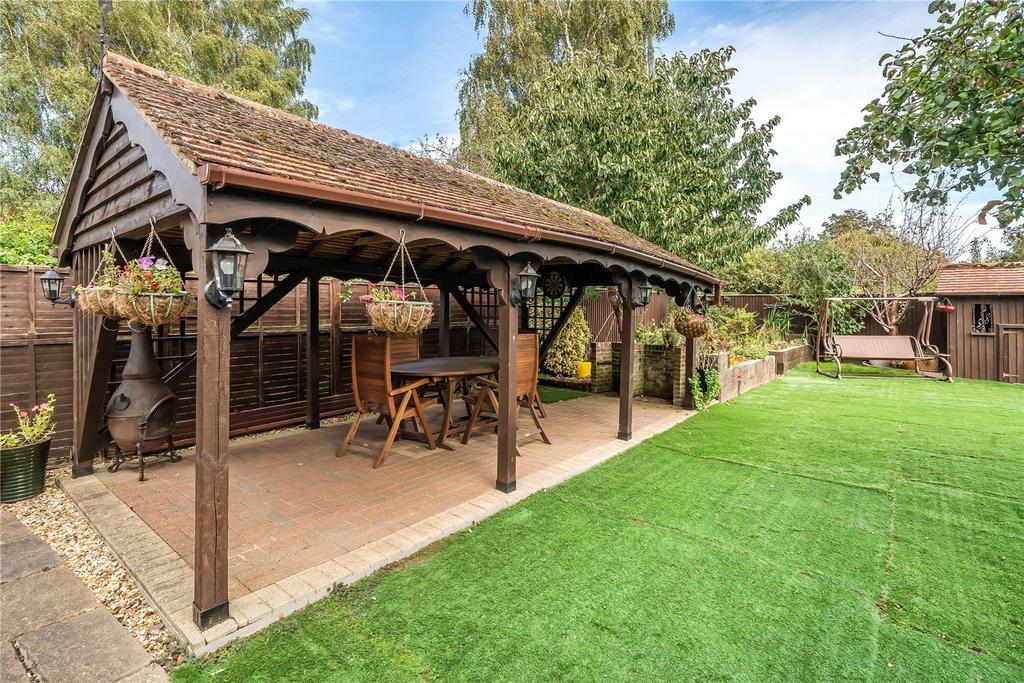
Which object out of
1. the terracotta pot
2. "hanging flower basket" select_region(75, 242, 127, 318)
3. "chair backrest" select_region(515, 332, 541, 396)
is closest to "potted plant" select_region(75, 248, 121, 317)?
"hanging flower basket" select_region(75, 242, 127, 318)

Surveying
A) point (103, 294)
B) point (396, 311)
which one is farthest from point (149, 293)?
point (396, 311)

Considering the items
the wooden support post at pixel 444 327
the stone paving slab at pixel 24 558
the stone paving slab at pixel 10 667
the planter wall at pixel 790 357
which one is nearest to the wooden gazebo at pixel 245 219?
the stone paving slab at pixel 10 667

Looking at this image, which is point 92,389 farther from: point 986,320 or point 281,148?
point 986,320

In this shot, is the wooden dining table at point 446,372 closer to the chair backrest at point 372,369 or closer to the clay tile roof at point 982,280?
the chair backrest at point 372,369

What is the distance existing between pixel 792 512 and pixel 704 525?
32.0 inches

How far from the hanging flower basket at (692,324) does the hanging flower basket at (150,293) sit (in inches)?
238

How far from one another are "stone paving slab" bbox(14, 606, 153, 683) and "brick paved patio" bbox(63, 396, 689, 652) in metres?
0.18

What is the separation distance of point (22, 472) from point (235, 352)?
2.14m

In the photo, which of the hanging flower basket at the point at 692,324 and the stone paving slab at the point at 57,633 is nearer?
the stone paving slab at the point at 57,633

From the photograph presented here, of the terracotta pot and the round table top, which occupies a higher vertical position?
the terracotta pot

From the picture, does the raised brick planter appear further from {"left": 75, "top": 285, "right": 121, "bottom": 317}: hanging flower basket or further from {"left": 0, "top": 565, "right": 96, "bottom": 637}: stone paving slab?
{"left": 0, "top": 565, "right": 96, "bottom": 637}: stone paving slab

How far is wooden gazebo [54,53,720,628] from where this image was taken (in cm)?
231

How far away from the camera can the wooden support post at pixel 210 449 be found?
2279 millimetres

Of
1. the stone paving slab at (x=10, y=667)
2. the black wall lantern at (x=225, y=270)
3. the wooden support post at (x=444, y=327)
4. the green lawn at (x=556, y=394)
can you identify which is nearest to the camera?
the stone paving slab at (x=10, y=667)
